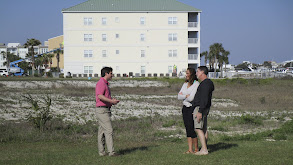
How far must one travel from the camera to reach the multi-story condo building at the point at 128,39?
251ft

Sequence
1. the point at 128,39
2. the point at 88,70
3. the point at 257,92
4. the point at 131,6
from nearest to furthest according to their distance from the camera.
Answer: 1. the point at 257,92
2. the point at 128,39
3. the point at 88,70
4. the point at 131,6

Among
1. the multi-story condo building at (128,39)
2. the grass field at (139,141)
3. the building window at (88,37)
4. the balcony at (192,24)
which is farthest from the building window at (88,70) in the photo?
the grass field at (139,141)

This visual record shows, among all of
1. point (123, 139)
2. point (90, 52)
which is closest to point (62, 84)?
point (90, 52)

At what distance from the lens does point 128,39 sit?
7681 centimetres

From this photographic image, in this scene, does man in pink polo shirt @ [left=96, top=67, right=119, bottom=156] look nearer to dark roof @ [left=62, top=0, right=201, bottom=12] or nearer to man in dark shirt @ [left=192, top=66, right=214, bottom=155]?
man in dark shirt @ [left=192, top=66, right=214, bottom=155]

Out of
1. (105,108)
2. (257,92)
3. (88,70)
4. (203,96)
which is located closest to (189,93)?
(203,96)

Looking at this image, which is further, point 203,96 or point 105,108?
point 105,108

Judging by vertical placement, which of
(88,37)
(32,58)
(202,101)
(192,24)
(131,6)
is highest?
(131,6)

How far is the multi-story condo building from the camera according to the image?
251 ft

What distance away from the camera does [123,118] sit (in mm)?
21281

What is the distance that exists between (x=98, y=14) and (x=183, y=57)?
16.6m

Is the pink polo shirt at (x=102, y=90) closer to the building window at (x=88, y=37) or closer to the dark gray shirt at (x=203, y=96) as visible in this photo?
the dark gray shirt at (x=203, y=96)

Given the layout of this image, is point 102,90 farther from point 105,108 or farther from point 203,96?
point 203,96

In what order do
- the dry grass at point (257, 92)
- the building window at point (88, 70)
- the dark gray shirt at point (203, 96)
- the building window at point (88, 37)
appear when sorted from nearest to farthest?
1. the dark gray shirt at point (203, 96)
2. the dry grass at point (257, 92)
3. the building window at point (88, 37)
4. the building window at point (88, 70)
